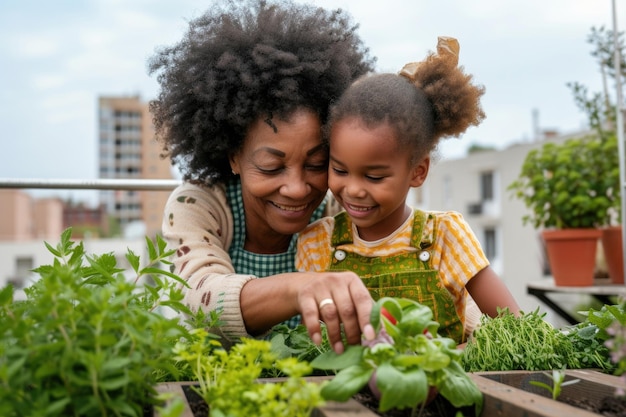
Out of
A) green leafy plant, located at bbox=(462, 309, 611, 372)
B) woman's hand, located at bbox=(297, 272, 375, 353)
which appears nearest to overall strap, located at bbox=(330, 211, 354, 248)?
green leafy plant, located at bbox=(462, 309, 611, 372)

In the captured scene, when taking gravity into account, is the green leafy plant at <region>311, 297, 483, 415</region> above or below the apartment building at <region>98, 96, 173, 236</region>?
below

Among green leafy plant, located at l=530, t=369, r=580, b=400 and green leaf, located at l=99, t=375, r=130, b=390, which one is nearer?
green leaf, located at l=99, t=375, r=130, b=390

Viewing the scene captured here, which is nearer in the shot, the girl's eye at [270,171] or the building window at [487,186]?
the girl's eye at [270,171]

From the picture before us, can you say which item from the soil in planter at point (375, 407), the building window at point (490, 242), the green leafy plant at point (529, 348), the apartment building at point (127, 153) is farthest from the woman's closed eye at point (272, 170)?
the apartment building at point (127, 153)

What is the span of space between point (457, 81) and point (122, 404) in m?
1.26

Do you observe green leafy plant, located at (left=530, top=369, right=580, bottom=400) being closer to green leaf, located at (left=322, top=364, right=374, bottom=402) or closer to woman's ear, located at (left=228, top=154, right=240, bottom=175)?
green leaf, located at (left=322, top=364, right=374, bottom=402)

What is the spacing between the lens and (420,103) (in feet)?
5.72

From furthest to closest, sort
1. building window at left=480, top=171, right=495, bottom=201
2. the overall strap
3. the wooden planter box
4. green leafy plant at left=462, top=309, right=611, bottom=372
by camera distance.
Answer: building window at left=480, top=171, right=495, bottom=201
the overall strap
green leafy plant at left=462, top=309, right=611, bottom=372
the wooden planter box

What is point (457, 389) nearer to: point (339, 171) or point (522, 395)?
point (522, 395)

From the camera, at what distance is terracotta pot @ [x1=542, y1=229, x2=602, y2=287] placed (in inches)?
187

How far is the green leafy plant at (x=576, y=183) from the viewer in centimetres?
477

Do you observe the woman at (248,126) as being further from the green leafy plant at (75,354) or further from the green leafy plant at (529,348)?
the green leafy plant at (75,354)

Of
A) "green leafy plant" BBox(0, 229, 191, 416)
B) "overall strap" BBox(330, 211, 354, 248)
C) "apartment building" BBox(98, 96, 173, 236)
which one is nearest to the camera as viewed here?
"green leafy plant" BBox(0, 229, 191, 416)

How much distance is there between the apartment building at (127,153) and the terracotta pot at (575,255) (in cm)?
8876
